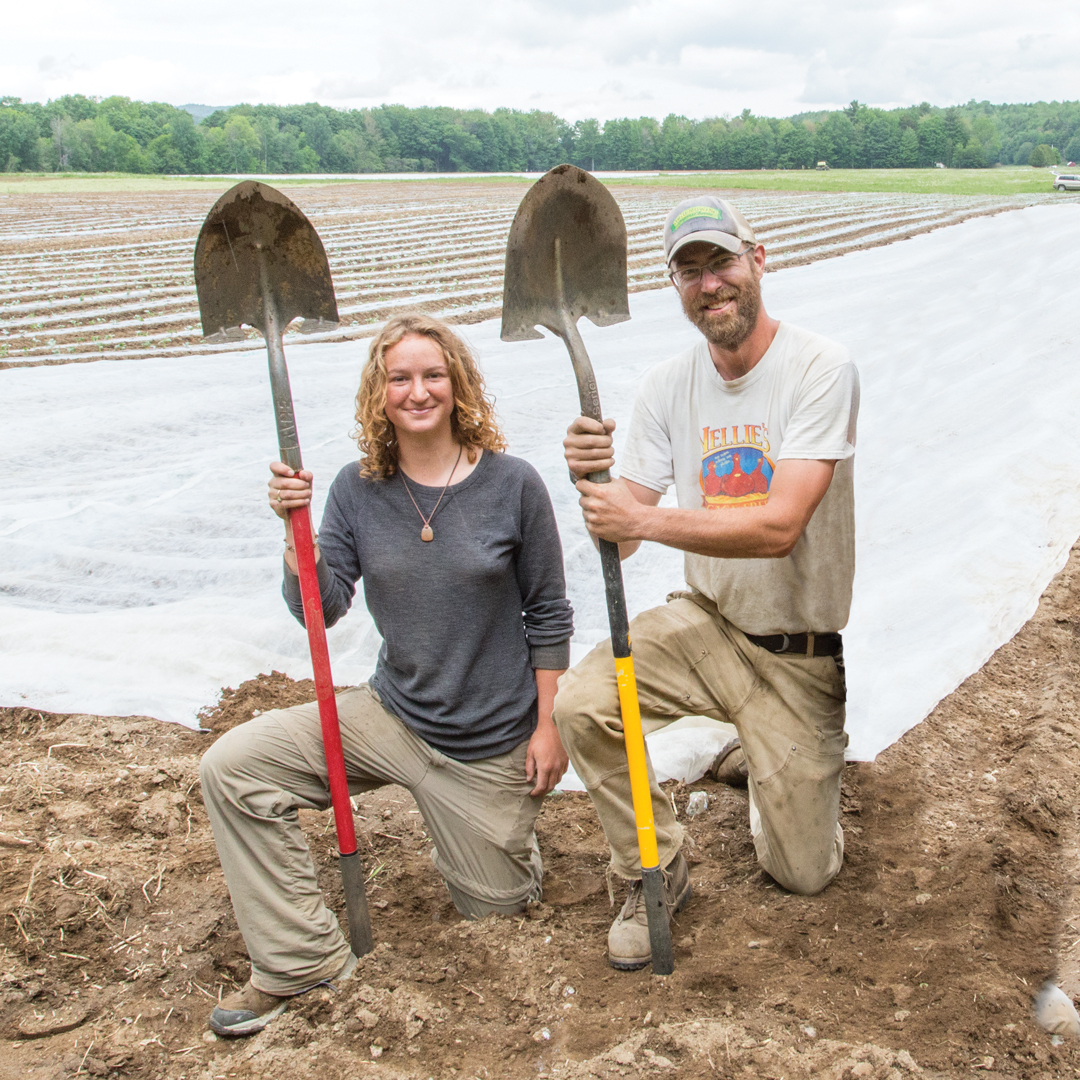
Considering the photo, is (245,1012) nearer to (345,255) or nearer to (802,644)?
(802,644)

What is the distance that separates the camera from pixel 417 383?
Result: 2.15 meters

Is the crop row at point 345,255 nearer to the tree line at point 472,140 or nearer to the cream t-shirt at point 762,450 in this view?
the cream t-shirt at point 762,450

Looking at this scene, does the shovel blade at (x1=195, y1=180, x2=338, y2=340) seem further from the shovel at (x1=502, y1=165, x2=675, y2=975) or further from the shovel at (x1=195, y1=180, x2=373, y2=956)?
the shovel at (x1=502, y1=165, x2=675, y2=975)

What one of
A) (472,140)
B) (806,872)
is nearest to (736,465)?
(806,872)

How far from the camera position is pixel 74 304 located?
34.0ft

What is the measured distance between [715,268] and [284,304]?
997mm

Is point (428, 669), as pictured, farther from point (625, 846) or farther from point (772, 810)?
point (772, 810)

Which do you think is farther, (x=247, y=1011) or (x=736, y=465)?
(x=736, y=465)

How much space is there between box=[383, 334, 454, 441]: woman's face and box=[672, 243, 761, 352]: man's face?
22.2 inches

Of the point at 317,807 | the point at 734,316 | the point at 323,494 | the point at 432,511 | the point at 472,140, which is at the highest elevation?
the point at 472,140

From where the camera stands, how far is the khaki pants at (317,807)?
2.01 m

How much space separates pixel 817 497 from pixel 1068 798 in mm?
1199

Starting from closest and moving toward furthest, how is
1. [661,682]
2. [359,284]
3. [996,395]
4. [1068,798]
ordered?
1. [661,682]
2. [1068,798]
3. [996,395]
4. [359,284]

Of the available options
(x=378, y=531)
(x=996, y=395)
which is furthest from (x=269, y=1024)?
(x=996, y=395)
